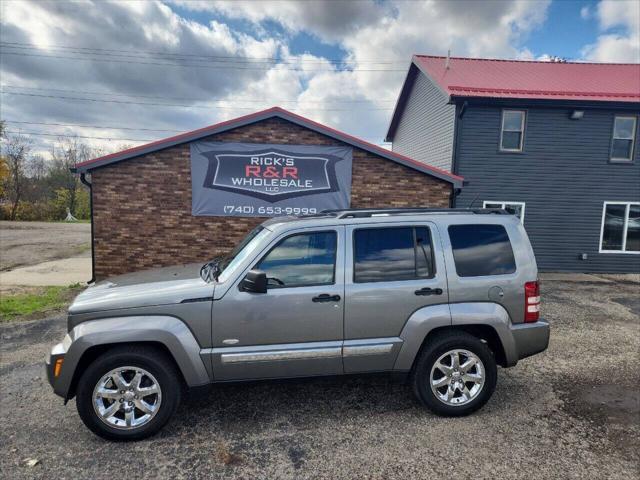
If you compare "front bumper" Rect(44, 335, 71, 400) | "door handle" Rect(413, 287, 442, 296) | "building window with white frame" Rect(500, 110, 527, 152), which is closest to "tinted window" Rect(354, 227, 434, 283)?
"door handle" Rect(413, 287, 442, 296)

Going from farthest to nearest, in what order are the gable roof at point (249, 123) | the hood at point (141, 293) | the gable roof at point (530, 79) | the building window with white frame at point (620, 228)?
the building window with white frame at point (620, 228) < the gable roof at point (530, 79) < the gable roof at point (249, 123) < the hood at point (141, 293)

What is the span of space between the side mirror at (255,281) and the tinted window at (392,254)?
812 mm

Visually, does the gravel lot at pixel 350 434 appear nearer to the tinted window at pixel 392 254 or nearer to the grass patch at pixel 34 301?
the tinted window at pixel 392 254

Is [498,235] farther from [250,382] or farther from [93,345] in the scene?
[93,345]

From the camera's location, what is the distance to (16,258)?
13305mm

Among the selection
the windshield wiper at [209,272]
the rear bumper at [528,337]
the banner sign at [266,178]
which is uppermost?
the banner sign at [266,178]

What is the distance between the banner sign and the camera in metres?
9.36

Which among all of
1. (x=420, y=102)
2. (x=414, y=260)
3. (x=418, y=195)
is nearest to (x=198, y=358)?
(x=414, y=260)

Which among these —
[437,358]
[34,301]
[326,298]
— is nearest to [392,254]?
[326,298]

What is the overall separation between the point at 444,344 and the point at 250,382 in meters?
1.73

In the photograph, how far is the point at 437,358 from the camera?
3514 millimetres

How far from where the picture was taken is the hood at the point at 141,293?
317 centimetres

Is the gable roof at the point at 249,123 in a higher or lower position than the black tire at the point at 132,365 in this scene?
higher

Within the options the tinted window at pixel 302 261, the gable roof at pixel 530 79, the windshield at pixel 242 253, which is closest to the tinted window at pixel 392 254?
the tinted window at pixel 302 261
